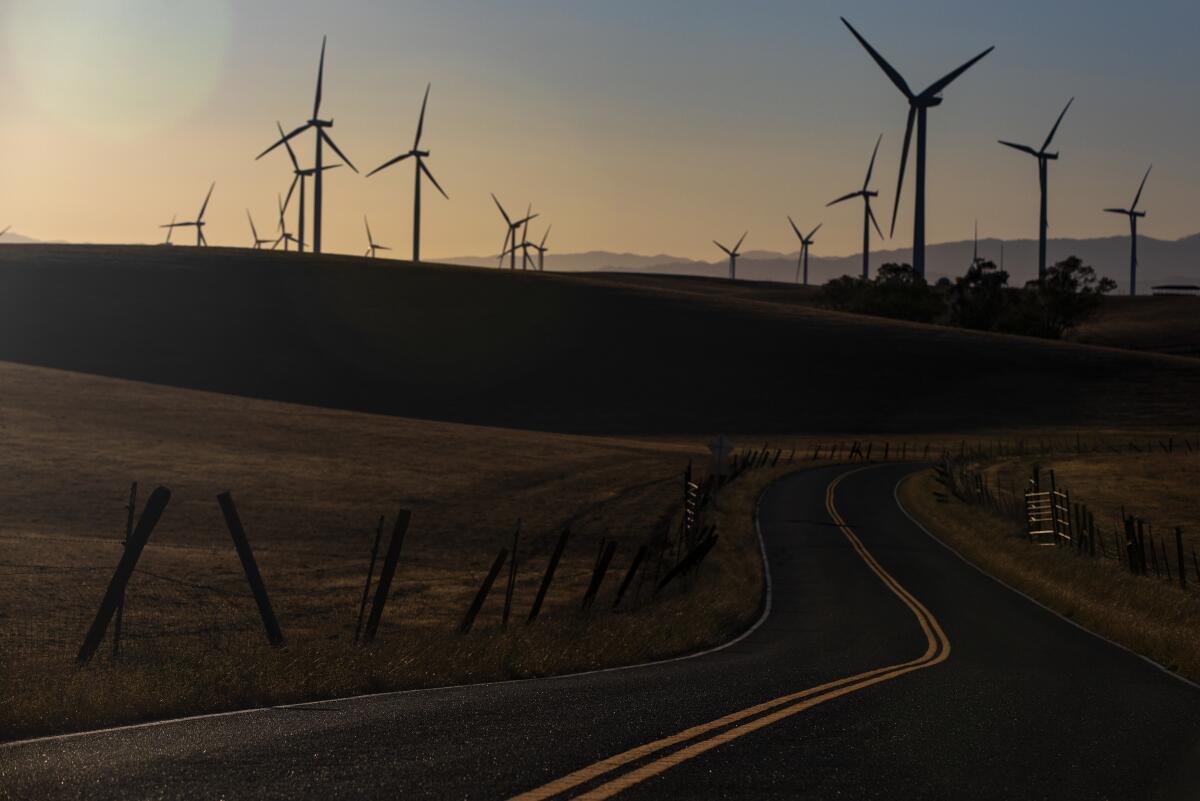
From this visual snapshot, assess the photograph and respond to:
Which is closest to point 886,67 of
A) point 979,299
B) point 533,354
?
point 533,354

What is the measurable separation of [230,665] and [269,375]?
9082 cm

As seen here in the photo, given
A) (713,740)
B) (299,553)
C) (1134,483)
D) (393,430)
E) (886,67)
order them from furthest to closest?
1. (886,67)
2. (393,430)
3. (1134,483)
4. (299,553)
5. (713,740)

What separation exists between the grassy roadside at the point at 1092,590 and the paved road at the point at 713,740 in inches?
133

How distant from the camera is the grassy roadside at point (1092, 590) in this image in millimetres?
21875

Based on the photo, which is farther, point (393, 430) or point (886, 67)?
point (886, 67)

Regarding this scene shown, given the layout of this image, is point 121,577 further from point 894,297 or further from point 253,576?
point 894,297

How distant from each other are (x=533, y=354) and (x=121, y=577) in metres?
103

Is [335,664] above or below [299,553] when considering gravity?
above

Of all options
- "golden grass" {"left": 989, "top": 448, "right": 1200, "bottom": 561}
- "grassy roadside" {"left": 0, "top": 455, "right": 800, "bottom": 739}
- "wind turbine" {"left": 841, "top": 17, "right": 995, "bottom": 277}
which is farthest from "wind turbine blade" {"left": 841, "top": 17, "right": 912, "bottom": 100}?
"grassy roadside" {"left": 0, "top": 455, "right": 800, "bottom": 739}

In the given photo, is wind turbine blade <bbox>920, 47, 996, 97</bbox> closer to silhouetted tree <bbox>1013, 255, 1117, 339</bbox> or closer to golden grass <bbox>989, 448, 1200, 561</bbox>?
golden grass <bbox>989, 448, 1200, 561</bbox>

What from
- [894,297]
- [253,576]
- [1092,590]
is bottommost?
[1092,590]

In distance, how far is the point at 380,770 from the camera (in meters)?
9.41

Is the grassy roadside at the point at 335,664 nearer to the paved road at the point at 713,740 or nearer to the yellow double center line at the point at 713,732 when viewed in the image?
the paved road at the point at 713,740

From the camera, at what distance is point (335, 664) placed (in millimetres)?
14531
